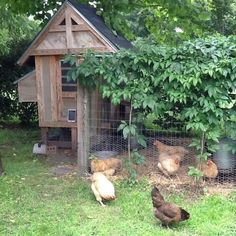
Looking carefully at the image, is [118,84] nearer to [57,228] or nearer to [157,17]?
[57,228]

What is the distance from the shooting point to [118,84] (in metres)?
5.96

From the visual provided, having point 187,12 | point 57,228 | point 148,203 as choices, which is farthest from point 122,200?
point 187,12

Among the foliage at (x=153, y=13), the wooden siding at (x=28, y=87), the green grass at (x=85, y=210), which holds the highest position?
the foliage at (x=153, y=13)

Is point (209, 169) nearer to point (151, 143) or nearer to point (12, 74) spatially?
point (151, 143)

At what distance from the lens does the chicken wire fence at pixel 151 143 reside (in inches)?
235

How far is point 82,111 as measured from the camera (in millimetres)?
6375

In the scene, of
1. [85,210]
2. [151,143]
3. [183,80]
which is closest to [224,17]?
[151,143]

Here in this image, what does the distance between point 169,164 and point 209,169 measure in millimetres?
572

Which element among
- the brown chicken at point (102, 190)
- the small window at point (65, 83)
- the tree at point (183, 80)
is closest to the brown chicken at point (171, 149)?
the tree at point (183, 80)

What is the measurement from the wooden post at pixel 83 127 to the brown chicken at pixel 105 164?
0.18 m

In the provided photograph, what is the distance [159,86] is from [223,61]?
0.98 metres

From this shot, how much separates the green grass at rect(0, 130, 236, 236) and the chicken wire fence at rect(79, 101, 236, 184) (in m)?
0.46

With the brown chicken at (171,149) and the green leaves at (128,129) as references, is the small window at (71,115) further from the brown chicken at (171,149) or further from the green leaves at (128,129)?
the brown chicken at (171,149)

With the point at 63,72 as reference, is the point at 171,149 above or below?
below
